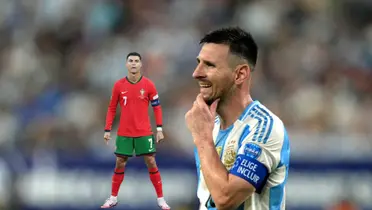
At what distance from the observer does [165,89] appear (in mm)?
6801

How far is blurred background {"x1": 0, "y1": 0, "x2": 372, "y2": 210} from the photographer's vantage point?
6254 millimetres

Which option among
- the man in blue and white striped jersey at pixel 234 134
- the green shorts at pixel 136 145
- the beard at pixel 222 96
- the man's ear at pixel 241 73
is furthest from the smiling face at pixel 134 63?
the man's ear at pixel 241 73

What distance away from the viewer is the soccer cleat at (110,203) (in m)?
3.92

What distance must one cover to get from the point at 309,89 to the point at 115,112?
872 cm

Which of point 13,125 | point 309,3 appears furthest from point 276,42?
point 13,125

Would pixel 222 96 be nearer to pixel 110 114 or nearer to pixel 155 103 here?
pixel 155 103

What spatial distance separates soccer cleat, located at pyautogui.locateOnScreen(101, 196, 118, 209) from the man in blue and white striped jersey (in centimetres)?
111

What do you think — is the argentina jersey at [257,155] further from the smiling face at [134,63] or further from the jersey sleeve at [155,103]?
the smiling face at [134,63]

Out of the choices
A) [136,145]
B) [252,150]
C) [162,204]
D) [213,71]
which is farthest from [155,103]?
[252,150]

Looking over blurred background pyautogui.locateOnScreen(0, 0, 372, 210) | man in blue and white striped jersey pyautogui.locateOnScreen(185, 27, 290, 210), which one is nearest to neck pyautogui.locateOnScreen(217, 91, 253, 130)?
man in blue and white striped jersey pyautogui.locateOnScreen(185, 27, 290, 210)

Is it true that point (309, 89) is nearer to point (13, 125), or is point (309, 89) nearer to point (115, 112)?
point (13, 125)

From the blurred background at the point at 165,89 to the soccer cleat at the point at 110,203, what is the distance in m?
0.32

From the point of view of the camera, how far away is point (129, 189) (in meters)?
4.85

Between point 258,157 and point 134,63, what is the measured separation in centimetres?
160
